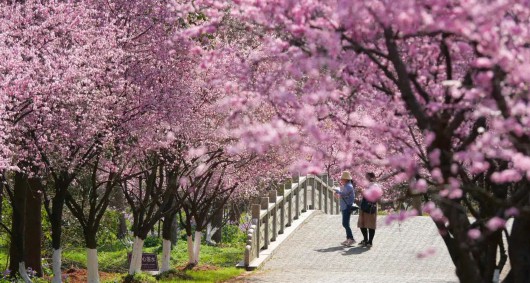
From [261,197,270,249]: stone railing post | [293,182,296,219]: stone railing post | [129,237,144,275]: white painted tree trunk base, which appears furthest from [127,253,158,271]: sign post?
[293,182,296,219]: stone railing post

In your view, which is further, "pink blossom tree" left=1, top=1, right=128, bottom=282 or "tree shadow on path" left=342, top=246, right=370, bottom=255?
"tree shadow on path" left=342, top=246, right=370, bottom=255

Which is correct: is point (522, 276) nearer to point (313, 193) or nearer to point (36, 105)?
point (36, 105)

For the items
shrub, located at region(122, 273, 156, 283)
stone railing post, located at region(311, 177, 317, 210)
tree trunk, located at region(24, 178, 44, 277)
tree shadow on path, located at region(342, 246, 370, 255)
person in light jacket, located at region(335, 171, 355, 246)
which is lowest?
shrub, located at region(122, 273, 156, 283)

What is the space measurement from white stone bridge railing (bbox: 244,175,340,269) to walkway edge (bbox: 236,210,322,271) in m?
0.09

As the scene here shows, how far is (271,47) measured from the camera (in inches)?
330

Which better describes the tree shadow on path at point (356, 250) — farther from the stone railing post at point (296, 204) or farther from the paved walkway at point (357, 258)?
the stone railing post at point (296, 204)

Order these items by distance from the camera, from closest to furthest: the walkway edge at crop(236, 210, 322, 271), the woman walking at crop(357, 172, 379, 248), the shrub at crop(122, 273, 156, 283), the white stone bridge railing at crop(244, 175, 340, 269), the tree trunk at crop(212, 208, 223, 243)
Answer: the shrub at crop(122, 273, 156, 283) < the walkway edge at crop(236, 210, 322, 271) < the woman walking at crop(357, 172, 379, 248) < the white stone bridge railing at crop(244, 175, 340, 269) < the tree trunk at crop(212, 208, 223, 243)

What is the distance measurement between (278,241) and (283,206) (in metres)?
1.33

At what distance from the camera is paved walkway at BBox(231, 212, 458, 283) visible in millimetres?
19281

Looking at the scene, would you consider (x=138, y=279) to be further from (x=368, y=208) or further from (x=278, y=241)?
(x=368, y=208)

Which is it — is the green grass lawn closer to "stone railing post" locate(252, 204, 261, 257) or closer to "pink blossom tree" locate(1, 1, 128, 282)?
"stone railing post" locate(252, 204, 261, 257)

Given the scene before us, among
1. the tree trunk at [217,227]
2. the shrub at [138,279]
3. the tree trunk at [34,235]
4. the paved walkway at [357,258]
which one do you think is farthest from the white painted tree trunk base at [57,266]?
the tree trunk at [217,227]

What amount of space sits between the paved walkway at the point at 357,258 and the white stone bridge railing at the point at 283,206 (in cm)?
40

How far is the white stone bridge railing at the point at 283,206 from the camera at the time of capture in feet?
72.2
